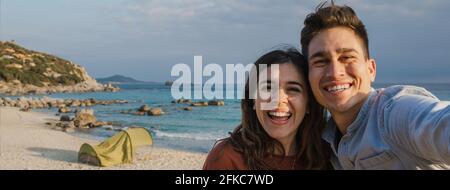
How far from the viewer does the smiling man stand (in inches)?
73.4

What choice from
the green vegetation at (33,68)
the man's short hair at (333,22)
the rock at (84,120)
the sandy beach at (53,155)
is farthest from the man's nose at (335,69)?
the green vegetation at (33,68)

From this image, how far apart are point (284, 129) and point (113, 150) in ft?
40.5

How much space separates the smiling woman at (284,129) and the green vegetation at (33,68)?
73.4m

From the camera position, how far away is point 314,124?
2.73 m

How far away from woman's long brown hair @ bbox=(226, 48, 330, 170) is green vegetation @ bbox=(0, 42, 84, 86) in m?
73.3

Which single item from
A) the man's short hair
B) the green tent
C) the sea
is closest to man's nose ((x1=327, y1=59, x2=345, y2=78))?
the man's short hair

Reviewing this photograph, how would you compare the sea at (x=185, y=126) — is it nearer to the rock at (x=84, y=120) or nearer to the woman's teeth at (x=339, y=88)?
the rock at (x=84, y=120)

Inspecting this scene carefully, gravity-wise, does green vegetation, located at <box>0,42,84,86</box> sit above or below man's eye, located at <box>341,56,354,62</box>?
above

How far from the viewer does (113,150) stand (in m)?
14.2

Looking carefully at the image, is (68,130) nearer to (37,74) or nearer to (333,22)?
(333,22)

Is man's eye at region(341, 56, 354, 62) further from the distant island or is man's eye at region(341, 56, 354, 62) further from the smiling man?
the distant island

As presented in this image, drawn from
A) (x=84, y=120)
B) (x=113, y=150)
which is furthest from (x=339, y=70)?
(x=84, y=120)
